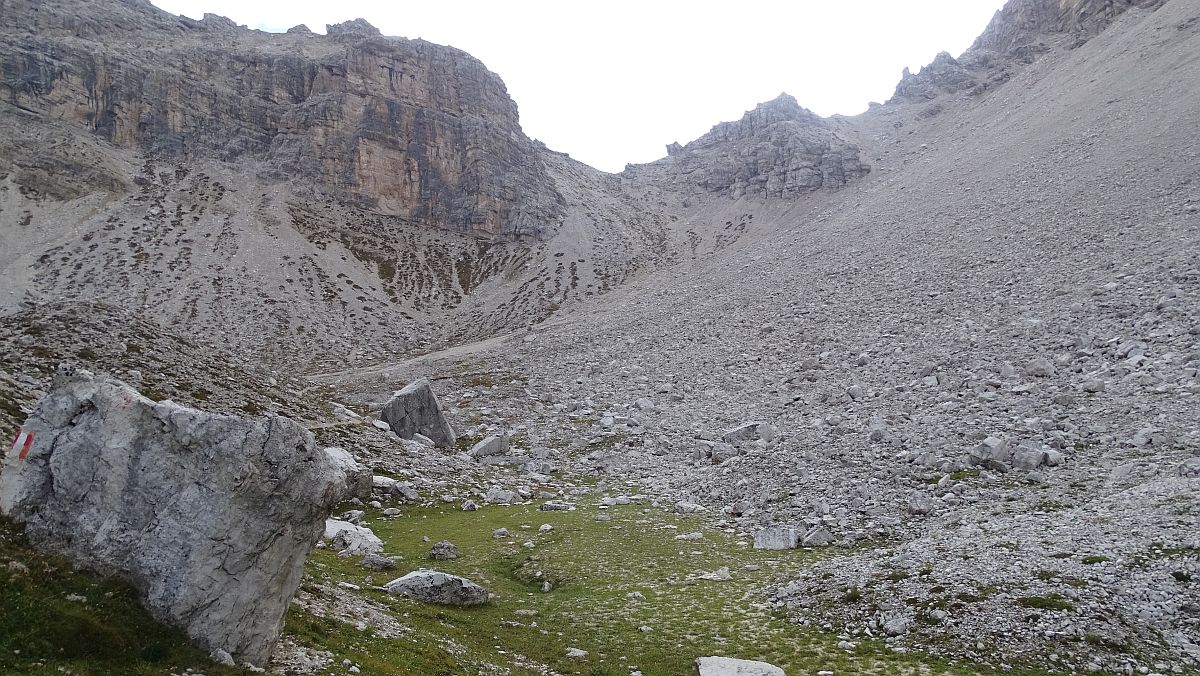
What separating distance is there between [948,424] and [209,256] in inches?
4110

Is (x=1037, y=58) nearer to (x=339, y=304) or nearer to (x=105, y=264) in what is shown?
(x=339, y=304)

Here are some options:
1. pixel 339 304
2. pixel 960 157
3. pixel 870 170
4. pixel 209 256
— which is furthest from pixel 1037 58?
pixel 209 256

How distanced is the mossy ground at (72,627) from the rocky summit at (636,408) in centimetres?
5

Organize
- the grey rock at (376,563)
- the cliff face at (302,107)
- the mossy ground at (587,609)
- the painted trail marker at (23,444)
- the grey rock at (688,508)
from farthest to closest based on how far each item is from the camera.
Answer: the cliff face at (302,107) → the grey rock at (688,508) → the grey rock at (376,563) → the mossy ground at (587,609) → the painted trail marker at (23,444)

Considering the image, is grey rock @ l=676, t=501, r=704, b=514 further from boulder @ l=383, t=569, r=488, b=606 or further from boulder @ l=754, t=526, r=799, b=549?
boulder @ l=383, t=569, r=488, b=606

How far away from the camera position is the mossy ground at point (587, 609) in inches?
601

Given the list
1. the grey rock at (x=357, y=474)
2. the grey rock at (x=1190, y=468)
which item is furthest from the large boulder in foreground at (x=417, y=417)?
the grey rock at (x=1190, y=468)

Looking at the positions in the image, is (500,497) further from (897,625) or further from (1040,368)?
(1040,368)

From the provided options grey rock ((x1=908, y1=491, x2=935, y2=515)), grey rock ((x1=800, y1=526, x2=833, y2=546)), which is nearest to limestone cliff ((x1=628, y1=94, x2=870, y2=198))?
grey rock ((x1=908, y1=491, x2=935, y2=515))

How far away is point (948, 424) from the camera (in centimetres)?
2895

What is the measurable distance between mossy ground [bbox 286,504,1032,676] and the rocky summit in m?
0.18

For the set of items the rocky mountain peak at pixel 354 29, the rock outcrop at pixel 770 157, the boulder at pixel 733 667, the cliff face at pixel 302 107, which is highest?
the rocky mountain peak at pixel 354 29

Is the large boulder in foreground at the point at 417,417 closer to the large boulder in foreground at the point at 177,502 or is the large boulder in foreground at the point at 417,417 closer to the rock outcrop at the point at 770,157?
the large boulder in foreground at the point at 177,502

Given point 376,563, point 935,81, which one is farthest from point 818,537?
point 935,81
